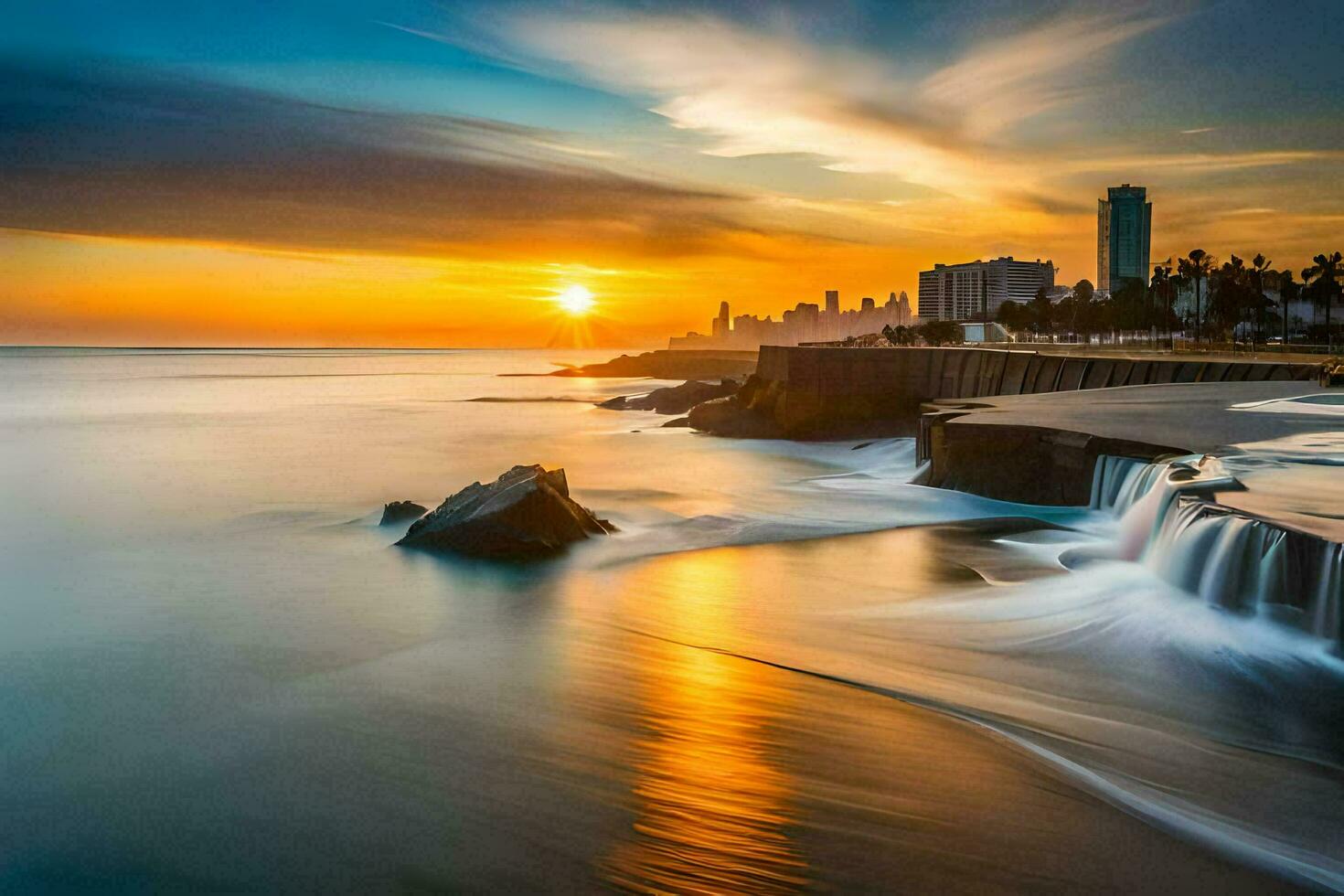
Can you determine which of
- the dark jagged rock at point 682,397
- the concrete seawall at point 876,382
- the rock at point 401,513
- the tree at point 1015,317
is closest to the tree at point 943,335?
the tree at point 1015,317

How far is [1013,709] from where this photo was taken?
263 inches

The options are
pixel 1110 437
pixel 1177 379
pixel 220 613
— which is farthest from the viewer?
pixel 1177 379

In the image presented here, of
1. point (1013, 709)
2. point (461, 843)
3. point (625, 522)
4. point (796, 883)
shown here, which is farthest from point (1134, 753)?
point (625, 522)

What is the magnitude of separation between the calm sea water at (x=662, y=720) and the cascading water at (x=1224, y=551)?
24cm

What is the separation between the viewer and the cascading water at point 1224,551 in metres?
7.05

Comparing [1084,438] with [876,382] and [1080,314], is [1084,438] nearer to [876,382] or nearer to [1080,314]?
[876,382]

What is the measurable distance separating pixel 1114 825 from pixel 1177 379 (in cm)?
2471

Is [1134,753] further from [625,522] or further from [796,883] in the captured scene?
[625,522]

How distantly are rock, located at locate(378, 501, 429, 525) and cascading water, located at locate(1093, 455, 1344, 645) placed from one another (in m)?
10.6

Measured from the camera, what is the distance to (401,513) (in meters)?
15.6

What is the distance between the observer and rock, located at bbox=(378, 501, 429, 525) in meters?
15.4

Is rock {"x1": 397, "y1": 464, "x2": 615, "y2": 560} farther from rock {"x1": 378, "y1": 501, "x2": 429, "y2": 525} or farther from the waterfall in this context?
the waterfall

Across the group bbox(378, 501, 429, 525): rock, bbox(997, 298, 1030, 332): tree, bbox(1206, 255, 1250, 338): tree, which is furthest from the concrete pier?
bbox(997, 298, 1030, 332): tree

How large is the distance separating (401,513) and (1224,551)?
38.9ft
